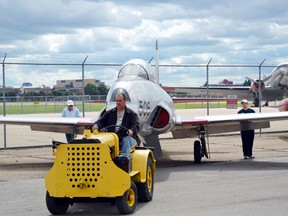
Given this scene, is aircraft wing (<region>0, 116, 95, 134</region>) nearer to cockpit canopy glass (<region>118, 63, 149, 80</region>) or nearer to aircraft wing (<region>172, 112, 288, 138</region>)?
cockpit canopy glass (<region>118, 63, 149, 80</region>)

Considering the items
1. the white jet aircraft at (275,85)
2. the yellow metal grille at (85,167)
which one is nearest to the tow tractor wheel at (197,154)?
the yellow metal grille at (85,167)

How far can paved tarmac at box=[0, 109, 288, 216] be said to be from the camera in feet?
28.8

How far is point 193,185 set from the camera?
36.8ft

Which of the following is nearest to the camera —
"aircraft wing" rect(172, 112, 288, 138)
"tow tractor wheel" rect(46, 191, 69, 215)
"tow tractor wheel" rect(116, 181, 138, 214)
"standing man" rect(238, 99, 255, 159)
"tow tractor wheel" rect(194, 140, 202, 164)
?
"tow tractor wheel" rect(116, 181, 138, 214)

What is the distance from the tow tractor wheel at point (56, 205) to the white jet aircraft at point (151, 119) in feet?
13.6

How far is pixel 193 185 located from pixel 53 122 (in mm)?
5033

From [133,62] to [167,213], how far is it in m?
7.04

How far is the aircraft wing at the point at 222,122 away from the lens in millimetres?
14805

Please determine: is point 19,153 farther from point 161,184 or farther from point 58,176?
point 58,176

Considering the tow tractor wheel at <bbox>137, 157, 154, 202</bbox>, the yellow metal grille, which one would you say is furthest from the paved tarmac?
the yellow metal grille

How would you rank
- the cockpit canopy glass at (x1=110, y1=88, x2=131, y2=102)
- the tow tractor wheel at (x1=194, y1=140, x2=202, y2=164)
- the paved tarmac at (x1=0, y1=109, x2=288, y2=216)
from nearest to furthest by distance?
the paved tarmac at (x1=0, y1=109, x2=288, y2=216)
the cockpit canopy glass at (x1=110, y1=88, x2=131, y2=102)
the tow tractor wheel at (x1=194, y1=140, x2=202, y2=164)

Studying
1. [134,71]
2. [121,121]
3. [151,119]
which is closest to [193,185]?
[121,121]

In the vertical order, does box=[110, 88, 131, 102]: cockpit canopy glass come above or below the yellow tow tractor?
above

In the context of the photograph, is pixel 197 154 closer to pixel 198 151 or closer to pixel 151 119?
pixel 198 151
